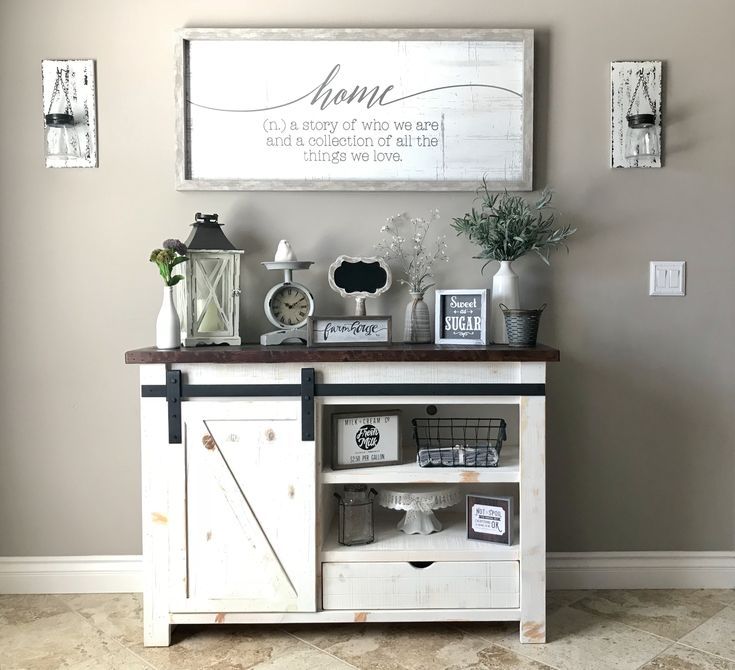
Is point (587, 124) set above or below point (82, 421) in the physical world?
above

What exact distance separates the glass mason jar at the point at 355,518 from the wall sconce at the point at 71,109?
1431 millimetres

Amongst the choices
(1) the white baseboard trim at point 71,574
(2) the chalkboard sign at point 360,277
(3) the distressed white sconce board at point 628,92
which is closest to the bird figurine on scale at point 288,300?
(2) the chalkboard sign at point 360,277

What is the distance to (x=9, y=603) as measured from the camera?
2.25 m

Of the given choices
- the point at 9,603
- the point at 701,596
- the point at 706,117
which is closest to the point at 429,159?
the point at 706,117

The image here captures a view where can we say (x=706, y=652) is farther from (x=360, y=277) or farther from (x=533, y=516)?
(x=360, y=277)

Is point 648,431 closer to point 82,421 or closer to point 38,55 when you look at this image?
point 82,421

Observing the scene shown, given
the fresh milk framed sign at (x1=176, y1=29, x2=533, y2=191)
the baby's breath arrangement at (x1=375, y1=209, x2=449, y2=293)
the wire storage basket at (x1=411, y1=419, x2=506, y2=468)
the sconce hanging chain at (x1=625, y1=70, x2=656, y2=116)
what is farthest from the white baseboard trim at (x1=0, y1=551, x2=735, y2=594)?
the sconce hanging chain at (x1=625, y1=70, x2=656, y2=116)

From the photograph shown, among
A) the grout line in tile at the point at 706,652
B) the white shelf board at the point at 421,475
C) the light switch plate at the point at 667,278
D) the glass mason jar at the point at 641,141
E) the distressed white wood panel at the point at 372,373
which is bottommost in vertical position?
the grout line in tile at the point at 706,652

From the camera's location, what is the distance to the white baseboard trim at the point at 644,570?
2.33 metres

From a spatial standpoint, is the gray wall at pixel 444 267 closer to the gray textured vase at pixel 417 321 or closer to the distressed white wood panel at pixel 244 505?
the gray textured vase at pixel 417 321

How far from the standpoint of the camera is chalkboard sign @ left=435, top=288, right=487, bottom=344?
2037mm

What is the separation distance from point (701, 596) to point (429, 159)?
1758 millimetres

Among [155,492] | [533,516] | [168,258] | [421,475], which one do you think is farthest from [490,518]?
[168,258]

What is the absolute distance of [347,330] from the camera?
2049mm
